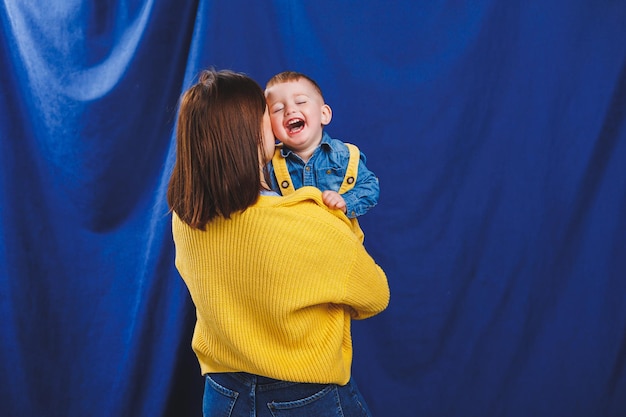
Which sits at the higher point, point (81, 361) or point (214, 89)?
point (214, 89)

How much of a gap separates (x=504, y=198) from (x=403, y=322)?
506 mm

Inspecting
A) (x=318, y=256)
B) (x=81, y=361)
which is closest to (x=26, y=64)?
(x=81, y=361)

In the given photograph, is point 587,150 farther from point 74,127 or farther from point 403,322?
point 74,127

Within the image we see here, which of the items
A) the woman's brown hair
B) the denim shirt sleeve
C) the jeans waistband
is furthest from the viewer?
the denim shirt sleeve

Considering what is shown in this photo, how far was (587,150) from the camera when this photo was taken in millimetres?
1997

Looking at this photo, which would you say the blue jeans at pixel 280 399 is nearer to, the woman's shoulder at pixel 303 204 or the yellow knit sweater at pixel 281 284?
the yellow knit sweater at pixel 281 284

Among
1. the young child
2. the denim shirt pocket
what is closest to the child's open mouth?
the young child

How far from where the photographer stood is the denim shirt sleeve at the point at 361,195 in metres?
1.38

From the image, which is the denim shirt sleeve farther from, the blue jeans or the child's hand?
the blue jeans

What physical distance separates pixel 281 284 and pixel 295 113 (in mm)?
461

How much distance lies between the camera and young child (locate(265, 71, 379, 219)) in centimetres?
139

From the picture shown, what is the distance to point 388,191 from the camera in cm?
200

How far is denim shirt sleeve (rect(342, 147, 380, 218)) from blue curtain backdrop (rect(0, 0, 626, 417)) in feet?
1.74

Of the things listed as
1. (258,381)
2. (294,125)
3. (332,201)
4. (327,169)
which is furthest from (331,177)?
(258,381)
